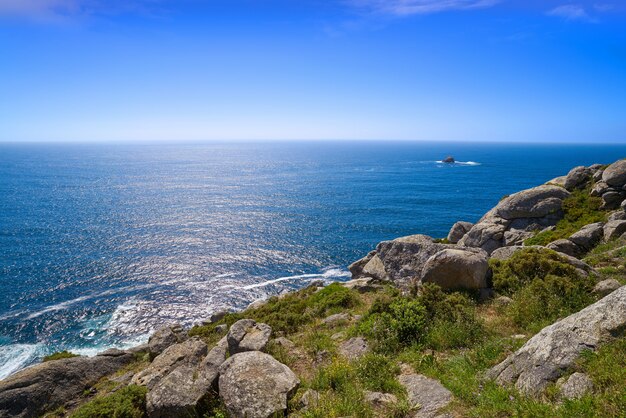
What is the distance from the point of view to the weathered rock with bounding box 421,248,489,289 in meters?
18.7

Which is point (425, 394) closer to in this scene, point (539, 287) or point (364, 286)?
point (539, 287)

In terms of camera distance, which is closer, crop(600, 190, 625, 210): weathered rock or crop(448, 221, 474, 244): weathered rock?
crop(600, 190, 625, 210): weathered rock

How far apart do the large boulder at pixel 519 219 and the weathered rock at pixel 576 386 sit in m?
30.2

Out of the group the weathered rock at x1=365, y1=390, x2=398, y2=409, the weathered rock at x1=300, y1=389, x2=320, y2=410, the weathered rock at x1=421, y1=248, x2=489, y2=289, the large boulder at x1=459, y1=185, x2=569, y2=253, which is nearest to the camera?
the weathered rock at x1=365, y1=390, x2=398, y2=409

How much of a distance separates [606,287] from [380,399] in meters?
12.4

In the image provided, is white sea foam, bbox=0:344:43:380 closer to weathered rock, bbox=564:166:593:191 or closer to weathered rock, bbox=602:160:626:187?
weathered rock, bbox=564:166:593:191

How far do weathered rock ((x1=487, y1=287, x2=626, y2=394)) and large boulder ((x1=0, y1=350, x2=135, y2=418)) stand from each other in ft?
76.3

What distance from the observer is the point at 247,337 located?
55.5 feet

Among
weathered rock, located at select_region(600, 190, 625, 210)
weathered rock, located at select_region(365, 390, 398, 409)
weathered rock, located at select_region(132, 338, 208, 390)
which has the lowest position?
weathered rock, located at select_region(132, 338, 208, 390)

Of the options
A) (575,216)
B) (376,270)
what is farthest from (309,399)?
(575,216)

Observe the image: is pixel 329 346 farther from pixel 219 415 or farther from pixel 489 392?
pixel 489 392

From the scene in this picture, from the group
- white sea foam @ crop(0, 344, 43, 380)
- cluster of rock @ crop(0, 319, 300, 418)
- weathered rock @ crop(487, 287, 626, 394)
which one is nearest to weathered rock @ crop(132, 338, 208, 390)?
cluster of rock @ crop(0, 319, 300, 418)

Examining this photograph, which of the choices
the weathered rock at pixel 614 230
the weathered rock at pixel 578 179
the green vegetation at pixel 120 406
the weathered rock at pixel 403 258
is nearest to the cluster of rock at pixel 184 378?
the green vegetation at pixel 120 406

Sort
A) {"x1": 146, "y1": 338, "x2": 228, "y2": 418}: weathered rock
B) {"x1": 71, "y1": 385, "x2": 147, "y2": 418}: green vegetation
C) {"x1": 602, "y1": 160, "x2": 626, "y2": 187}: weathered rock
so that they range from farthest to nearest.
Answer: {"x1": 602, "y1": 160, "x2": 626, "y2": 187}: weathered rock, {"x1": 71, "y1": 385, "x2": 147, "y2": 418}: green vegetation, {"x1": 146, "y1": 338, "x2": 228, "y2": 418}: weathered rock
